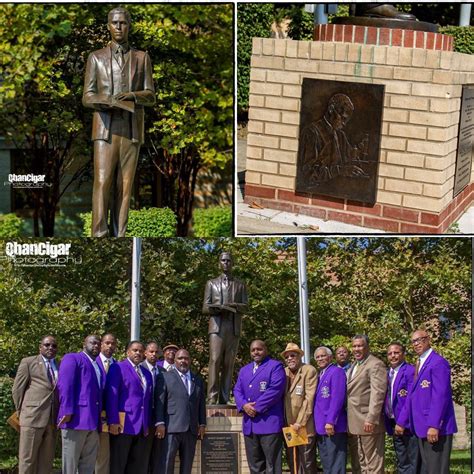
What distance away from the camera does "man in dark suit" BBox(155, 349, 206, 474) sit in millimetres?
9016

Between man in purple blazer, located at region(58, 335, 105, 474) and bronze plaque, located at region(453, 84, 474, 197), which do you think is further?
bronze plaque, located at region(453, 84, 474, 197)

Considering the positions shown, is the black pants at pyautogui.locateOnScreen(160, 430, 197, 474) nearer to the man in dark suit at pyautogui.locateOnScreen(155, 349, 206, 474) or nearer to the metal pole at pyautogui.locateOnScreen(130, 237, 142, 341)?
the man in dark suit at pyautogui.locateOnScreen(155, 349, 206, 474)

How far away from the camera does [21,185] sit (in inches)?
499

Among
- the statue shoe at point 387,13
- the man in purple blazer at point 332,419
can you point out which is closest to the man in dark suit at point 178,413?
the man in purple blazer at point 332,419

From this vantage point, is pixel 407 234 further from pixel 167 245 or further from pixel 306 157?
pixel 167 245

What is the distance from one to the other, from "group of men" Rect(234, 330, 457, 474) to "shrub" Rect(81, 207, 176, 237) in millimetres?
3386

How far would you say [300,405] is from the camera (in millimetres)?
9102

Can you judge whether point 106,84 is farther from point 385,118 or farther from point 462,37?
point 462,37

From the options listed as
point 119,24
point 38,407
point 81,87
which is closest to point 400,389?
point 38,407

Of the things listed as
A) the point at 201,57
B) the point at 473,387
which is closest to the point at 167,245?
the point at 201,57

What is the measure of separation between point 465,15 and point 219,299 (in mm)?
4685

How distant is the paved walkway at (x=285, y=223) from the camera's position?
35.4 feet

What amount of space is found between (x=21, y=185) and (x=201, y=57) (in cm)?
255

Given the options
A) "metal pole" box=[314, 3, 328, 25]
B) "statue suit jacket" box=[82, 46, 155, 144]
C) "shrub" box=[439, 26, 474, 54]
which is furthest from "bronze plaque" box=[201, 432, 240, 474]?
"shrub" box=[439, 26, 474, 54]
